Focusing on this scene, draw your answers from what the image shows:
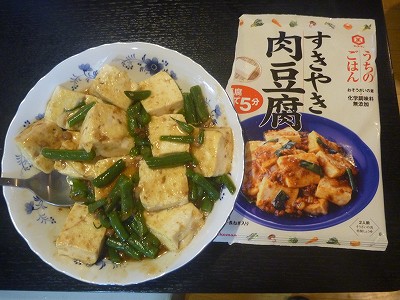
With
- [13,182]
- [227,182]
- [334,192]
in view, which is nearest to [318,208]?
[334,192]

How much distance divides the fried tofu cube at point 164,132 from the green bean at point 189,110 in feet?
0.21

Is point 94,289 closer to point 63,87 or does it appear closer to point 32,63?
point 63,87

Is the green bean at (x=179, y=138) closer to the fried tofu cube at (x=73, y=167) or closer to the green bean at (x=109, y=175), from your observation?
the green bean at (x=109, y=175)

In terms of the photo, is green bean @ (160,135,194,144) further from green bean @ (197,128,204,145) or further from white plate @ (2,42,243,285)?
white plate @ (2,42,243,285)

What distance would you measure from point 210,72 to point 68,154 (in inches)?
35.5

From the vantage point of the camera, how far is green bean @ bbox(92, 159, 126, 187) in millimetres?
1690

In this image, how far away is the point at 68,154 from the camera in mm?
1721

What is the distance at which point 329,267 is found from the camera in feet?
6.07

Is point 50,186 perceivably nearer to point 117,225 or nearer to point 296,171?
point 117,225

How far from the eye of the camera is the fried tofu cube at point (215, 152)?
1.68 metres

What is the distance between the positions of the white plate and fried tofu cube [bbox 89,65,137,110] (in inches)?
3.8

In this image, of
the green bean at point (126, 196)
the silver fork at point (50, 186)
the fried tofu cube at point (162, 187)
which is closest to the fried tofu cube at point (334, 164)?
the fried tofu cube at point (162, 187)

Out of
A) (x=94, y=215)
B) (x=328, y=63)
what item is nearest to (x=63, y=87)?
(x=94, y=215)

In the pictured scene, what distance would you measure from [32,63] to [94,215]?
1.07 m
